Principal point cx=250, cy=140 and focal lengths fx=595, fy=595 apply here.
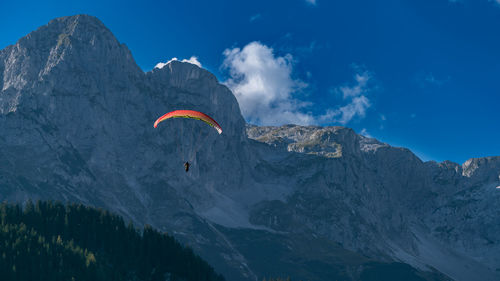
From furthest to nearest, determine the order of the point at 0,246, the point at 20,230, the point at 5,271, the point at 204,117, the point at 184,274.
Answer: the point at 184,274 < the point at 20,230 < the point at 0,246 < the point at 5,271 < the point at 204,117

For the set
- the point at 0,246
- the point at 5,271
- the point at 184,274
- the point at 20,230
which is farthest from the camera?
the point at 184,274

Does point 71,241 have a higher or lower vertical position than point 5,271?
higher

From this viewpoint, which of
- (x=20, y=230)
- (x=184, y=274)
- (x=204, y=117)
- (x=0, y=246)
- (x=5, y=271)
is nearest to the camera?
(x=204, y=117)

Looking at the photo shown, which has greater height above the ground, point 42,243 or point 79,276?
point 42,243

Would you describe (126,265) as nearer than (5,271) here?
No

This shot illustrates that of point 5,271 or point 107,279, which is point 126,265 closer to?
point 107,279

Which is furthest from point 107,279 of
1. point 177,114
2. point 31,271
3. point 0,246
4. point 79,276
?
point 177,114

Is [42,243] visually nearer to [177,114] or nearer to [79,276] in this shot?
[79,276]

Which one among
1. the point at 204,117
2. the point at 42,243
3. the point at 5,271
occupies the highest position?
the point at 204,117

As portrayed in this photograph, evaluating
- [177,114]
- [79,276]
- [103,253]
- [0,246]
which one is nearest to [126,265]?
[103,253]
